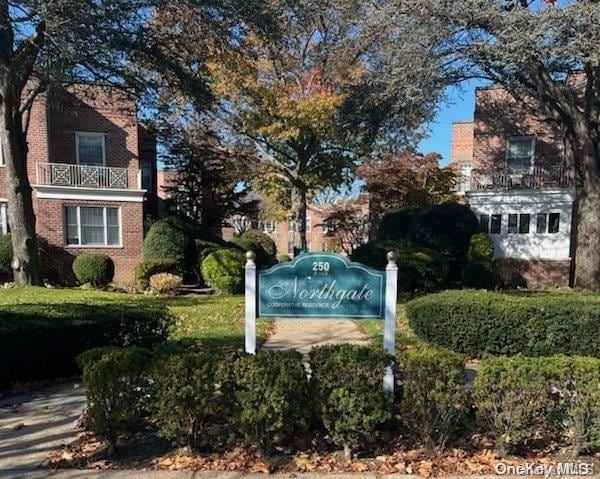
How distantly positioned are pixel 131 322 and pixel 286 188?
19629mm

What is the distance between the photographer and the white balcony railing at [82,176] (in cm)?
1817

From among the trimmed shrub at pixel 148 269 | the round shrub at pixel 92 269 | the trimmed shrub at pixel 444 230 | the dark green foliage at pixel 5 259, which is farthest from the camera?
the round shrub at pixel 92 269

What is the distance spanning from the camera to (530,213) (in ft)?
60.6

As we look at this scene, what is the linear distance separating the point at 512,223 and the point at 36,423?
18.6 meters

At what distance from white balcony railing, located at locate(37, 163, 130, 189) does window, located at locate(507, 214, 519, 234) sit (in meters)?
16.2

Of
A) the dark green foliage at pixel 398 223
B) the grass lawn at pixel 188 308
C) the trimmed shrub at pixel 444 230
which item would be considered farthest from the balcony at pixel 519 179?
the grass lawn at pixel 188 308

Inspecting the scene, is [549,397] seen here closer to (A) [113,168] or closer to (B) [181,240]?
(B) [181,240]

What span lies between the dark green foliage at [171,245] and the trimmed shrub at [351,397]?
1360cm

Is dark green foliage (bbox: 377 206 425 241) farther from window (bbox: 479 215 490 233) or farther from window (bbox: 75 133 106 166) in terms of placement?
window (bbox: 75 133 106 166)

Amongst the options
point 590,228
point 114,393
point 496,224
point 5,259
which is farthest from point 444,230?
point 5,259

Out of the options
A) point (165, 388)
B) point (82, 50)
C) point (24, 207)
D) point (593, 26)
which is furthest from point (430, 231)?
point (165, 388)

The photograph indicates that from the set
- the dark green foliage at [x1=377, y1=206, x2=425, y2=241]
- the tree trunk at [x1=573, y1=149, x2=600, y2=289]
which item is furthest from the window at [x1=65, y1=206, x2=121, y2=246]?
the tree trunk at [x1=573, y1=149, x2=600, y2=289]

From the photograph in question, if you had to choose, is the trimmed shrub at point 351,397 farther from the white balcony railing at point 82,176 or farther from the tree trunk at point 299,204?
the tree trunk at point 299,204

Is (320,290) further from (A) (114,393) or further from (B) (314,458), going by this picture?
(A) (114,393)
